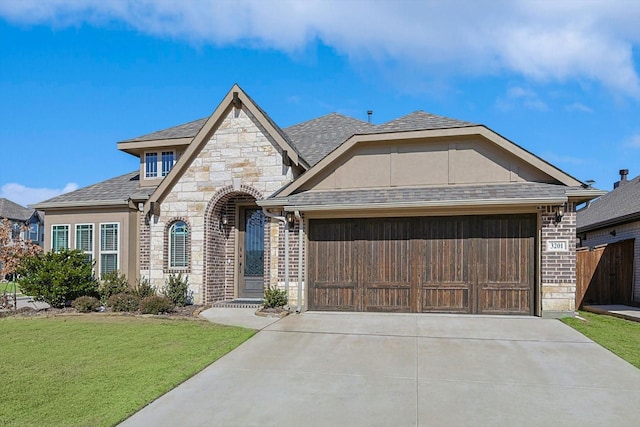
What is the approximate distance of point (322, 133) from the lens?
17.1m

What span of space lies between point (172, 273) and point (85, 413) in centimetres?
833

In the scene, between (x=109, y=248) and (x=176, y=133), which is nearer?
A: (x=109, y=248)

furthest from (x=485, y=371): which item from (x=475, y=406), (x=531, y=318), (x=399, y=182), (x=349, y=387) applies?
(x=399, y=182)

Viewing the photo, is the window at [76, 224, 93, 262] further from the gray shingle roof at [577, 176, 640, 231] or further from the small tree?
the gray shingle roof at [577, 176, 640, 231]

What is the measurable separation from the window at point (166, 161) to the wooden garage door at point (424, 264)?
599 centimetres

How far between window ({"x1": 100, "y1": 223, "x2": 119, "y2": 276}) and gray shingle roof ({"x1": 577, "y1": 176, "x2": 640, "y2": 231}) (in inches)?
614

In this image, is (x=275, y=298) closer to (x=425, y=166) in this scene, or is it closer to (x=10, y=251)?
(x=425, y=166)

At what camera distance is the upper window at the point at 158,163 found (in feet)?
48.7

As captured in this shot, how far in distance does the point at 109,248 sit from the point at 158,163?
3.17 metres

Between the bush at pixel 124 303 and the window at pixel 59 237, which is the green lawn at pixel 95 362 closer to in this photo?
the bush at pixel 124 303

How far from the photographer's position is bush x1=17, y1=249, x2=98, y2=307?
40.4 feet

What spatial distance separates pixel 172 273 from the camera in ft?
43.0

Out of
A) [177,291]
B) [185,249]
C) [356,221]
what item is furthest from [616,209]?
[177,291]

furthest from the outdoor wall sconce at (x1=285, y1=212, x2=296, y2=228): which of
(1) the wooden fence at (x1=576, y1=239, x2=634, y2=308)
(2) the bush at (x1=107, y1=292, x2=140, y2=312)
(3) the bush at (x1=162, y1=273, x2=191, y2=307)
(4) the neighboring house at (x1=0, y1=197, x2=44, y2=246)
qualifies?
(4) the neighboring house at (x1=0, y1=197, x2=44, y2=246)
